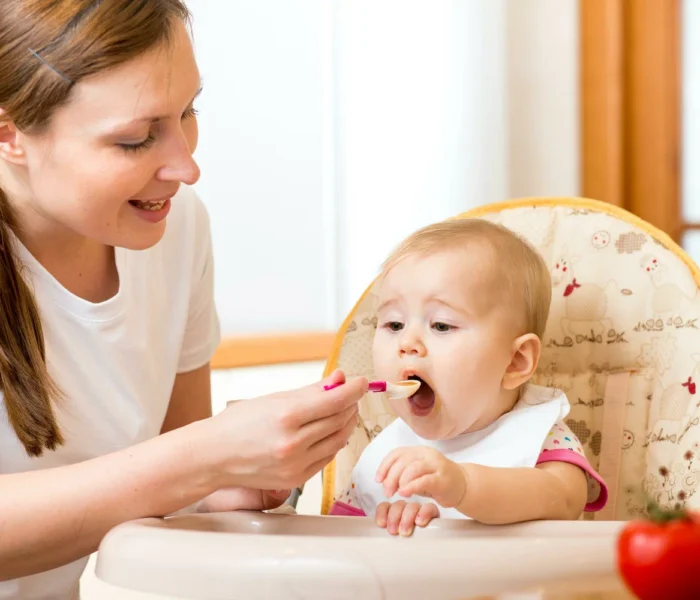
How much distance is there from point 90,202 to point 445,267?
0.42 metres

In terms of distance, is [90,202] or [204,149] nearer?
[90,202]

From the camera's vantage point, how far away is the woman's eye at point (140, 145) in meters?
1.09

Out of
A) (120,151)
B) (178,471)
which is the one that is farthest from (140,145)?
(178,471)

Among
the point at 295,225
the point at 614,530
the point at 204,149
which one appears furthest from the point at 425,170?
the point at 614,530

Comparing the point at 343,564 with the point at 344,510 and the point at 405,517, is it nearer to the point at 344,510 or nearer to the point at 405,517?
the point at 405,517

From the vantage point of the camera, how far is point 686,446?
1.20 meters

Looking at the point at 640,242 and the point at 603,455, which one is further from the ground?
the point at 640,242

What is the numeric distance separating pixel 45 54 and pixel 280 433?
507 millimetres

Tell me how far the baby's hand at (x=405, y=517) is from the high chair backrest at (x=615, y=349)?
0.34 meters

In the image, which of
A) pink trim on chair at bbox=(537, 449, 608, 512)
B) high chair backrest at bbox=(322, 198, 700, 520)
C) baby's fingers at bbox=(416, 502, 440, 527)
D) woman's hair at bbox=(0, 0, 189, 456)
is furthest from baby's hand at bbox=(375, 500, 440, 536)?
woman's hair at bbox=(0, 0, 189, 456)

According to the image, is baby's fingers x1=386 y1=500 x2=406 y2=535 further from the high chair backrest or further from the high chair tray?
the high chair backrest

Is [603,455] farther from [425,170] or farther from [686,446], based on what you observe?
[425,170]

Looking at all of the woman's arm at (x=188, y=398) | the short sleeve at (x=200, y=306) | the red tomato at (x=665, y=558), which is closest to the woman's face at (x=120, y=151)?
the short sleeve at (x=200, y=306)

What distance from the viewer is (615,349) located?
51.1 inches
